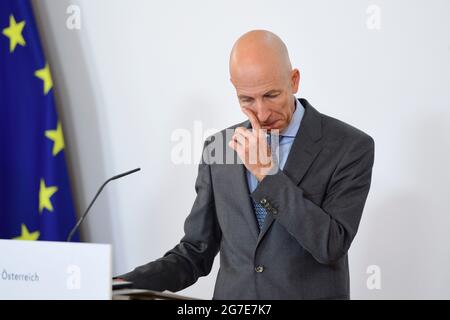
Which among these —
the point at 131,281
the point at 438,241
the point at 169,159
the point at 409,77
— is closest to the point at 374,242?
the point at 438,241

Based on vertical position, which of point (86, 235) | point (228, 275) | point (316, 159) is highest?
point (316, 159)

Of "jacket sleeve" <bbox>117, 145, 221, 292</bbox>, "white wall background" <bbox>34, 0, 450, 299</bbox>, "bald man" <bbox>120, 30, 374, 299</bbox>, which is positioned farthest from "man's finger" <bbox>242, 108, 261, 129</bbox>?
"white wall background" <bbox>34, 0, 450, 299</bbox>

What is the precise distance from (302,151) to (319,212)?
0.22m

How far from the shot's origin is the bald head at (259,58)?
1931mm

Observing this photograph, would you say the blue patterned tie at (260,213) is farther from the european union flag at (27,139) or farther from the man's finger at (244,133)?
the european union flag at (27,139)

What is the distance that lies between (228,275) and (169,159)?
54.0 inches

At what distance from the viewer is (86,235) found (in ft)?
11.9

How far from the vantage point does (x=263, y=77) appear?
6.32 ft

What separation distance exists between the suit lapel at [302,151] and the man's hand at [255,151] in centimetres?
12

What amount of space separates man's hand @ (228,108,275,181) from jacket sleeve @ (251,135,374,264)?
0.03 meters

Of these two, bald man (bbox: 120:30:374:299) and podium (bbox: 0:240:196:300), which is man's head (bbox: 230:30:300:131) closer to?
bald man (bbox: 120:30:374:299)

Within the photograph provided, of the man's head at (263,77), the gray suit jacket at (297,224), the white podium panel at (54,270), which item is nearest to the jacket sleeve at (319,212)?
the gray suit jacket at (297,224)

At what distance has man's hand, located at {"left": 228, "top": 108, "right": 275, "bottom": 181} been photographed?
5.91ft
